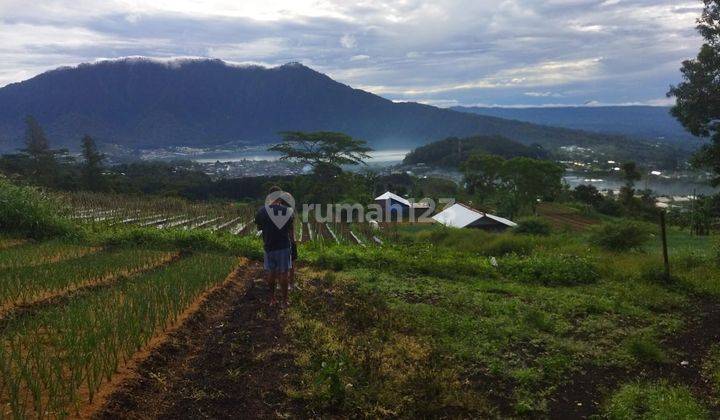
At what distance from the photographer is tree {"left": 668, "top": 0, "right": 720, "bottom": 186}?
45.7 ft

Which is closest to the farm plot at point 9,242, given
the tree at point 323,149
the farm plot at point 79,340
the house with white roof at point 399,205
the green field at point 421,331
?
the green field at point 421,331

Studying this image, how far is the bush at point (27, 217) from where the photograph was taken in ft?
49.2

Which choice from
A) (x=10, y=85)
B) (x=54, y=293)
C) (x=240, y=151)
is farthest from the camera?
(x=10, y=85)

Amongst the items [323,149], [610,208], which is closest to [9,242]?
[323,149]

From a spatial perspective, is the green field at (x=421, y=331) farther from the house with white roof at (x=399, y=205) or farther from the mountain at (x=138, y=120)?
the mountain at (x=138, y=120)

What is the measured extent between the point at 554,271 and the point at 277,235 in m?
7.57

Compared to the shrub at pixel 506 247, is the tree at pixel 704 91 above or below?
above

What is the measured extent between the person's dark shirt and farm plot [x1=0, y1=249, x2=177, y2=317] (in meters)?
3.14

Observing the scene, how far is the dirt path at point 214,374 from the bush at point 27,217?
10.8m

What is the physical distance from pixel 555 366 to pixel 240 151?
153910 mm

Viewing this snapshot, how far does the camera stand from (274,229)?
7762mm

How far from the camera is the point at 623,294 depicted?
10.0 metres

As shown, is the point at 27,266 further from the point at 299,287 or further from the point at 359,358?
the point at 359,358

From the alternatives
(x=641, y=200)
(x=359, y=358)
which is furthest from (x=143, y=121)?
(x=359, y=358)
